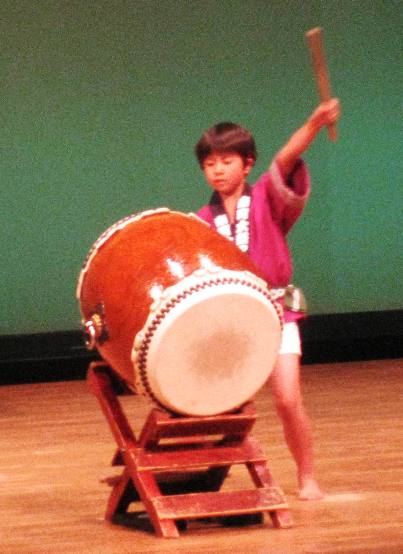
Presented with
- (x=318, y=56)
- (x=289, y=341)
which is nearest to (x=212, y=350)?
(x=289, y=341)

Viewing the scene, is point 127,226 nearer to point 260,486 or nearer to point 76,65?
point 260,486

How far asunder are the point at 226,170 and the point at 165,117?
309 centimetres

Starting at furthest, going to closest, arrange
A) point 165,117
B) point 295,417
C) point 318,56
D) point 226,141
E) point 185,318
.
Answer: point 165,117, point 295,417, point 226,141, point 318,56, point 185,318

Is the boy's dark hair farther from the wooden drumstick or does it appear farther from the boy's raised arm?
the wooden drumstick

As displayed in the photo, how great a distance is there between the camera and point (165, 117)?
22.2 ft

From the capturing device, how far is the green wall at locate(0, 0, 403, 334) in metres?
6.65

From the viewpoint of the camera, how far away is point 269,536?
3.37 metres

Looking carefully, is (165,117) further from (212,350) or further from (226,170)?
(212,350)

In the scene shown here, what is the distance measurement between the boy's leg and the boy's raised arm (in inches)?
20.5

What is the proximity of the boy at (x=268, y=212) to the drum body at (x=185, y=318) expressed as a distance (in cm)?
23

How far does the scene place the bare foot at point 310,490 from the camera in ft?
12.5

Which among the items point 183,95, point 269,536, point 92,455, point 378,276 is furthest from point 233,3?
point 269,536

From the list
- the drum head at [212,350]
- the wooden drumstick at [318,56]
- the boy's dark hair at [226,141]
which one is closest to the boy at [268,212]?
the boy's dark hair at [226,141]

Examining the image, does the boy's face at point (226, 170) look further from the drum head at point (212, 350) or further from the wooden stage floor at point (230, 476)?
the wooden stage floor at point (230, 476)
